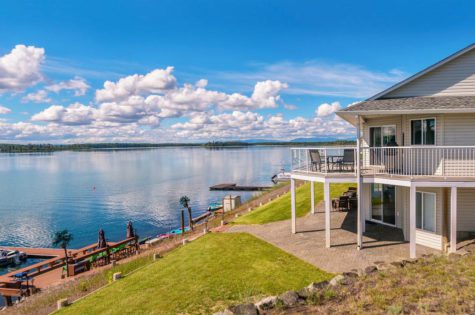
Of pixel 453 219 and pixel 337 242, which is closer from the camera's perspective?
pixel 453 219

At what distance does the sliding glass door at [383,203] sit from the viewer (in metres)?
17.0

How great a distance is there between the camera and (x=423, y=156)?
14.1m

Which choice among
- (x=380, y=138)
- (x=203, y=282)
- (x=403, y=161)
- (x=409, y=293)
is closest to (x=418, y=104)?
(x=403, y=161)

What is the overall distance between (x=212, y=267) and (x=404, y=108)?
10208 millimetres

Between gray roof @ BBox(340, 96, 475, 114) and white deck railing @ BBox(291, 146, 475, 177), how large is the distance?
160 cm

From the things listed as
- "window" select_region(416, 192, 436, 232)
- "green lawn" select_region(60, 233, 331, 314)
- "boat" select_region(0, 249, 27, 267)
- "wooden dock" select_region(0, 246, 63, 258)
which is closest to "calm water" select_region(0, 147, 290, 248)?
"wooden dock" select_region(0, 246, 63, 258)

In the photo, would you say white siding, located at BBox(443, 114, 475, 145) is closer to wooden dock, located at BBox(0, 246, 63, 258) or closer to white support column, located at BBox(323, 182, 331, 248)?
white support column, located at BBox(323, 182, 331, 248)

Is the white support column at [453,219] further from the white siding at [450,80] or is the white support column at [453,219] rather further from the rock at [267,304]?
the rock at [267,304]

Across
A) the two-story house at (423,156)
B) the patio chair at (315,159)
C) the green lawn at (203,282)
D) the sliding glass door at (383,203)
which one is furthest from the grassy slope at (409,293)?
the sliding glass door at (383,203)

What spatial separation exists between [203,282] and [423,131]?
11149 millimetres

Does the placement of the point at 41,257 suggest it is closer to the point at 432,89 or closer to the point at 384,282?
the point at 384,282

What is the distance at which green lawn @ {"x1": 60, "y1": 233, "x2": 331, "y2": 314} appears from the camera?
10.7m

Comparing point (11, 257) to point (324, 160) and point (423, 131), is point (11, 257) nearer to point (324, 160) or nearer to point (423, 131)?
point (324, 160)

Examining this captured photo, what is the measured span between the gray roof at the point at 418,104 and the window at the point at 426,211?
12.2 ft
